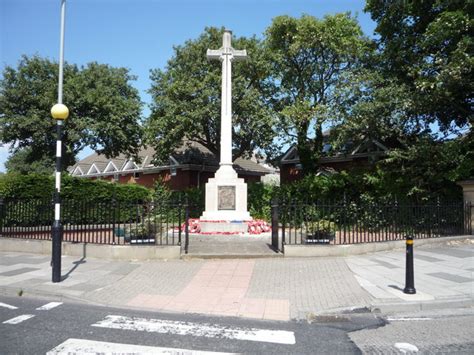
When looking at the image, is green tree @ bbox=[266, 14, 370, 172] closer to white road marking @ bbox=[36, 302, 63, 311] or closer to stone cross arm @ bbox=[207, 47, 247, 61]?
stone cross arm @ bbox=[207, 47, 247, 61]

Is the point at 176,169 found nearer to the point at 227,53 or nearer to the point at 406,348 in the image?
the point at 227,53

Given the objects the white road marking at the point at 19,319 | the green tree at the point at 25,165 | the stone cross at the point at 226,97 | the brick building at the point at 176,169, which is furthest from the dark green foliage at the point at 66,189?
the green tree at the point at 25,165

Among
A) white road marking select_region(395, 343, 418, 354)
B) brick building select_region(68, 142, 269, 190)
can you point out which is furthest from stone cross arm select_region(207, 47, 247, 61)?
white road marking select_region(395, 343, 418, 354)

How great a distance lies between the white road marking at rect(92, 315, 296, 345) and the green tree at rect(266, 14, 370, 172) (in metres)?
17.3

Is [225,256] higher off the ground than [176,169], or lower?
lower

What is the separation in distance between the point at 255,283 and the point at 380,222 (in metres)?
6.05

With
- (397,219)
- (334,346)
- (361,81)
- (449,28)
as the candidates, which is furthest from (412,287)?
(361,81)

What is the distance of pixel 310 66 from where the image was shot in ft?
77.7

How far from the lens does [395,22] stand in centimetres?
1944

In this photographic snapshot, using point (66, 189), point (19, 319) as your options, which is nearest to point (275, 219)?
point (19, 319)

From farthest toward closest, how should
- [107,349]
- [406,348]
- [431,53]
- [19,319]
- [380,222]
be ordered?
1. [431,53]
2. [380,222]
3. [19,319]
4. [406,348]
5. [107,349]

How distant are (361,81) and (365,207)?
1004 centimetres

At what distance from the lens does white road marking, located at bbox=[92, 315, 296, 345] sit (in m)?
5.04

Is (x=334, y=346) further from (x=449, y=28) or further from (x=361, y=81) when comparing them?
(x=361, y=81)
